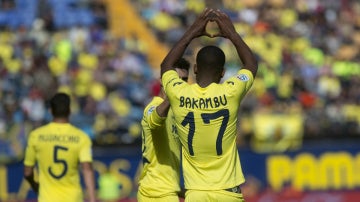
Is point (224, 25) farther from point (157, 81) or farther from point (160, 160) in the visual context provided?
point (157, 81)

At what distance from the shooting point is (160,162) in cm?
884

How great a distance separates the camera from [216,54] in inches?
285

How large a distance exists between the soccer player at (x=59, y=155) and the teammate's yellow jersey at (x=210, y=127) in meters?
2.79

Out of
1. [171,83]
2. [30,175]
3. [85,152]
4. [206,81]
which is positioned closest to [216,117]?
[206,81]

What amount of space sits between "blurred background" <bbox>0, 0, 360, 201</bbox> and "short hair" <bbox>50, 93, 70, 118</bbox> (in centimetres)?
569

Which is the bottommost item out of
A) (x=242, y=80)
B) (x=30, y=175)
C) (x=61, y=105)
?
(x=30, y=175)

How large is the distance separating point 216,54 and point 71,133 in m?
3.15

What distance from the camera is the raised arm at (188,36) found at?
7.31m

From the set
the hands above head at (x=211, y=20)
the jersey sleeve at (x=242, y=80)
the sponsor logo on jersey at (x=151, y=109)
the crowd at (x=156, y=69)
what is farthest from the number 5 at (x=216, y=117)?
the crowd at (x=156, y=69)

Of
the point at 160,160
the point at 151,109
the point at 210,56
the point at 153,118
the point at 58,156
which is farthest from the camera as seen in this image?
the point at 58,156

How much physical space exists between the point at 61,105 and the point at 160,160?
159 cm

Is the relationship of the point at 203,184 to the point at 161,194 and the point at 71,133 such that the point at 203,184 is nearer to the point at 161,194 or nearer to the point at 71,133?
the point at 161,194

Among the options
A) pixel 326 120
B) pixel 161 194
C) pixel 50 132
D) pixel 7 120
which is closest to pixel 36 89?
pixel 7 120

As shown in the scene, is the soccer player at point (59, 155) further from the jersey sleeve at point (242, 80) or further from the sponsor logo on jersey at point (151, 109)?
the jersey sleeve at point (242, 80)
